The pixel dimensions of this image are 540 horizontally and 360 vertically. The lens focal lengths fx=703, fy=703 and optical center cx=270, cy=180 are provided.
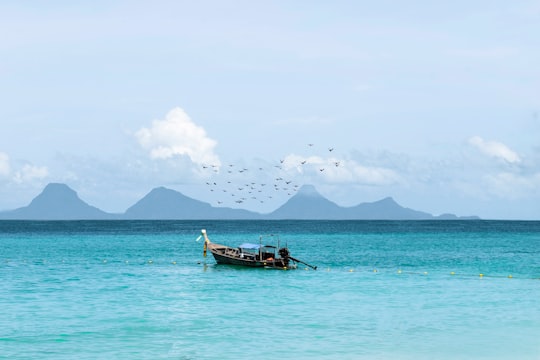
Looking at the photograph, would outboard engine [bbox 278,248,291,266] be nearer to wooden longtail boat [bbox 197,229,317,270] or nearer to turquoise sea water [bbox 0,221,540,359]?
wooden longtail boat [bbox 197,229,317,270]

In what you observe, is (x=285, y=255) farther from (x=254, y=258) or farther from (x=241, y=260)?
(x=241, y=260)

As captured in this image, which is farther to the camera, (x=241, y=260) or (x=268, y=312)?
(x=241, y=260)

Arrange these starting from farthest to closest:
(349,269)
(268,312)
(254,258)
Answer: (349,269), (254,258), (268,312)

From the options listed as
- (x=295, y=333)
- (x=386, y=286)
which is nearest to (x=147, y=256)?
(x=386, y=286)

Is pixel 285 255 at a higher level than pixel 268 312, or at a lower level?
higher

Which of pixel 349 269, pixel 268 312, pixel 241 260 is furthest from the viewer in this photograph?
pixel 349 269

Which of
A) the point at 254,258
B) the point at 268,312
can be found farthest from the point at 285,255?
the point at 268,312

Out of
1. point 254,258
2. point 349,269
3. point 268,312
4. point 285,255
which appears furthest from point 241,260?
point 268,312

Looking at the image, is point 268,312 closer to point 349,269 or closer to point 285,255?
point 285,255

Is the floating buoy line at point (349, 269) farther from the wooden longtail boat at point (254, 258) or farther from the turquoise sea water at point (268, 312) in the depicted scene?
the wooden longtail boat at point (254, 258)

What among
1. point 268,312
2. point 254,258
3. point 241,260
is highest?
point 254,258

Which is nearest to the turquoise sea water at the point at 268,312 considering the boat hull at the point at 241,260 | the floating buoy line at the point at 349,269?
the floating buoy line at the point at 349,269

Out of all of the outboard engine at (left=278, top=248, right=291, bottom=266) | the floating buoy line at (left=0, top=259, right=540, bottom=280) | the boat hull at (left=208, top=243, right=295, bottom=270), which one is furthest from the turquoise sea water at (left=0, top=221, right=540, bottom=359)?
the outboard engine at (left=278, top=248, right=291, bottom=266)

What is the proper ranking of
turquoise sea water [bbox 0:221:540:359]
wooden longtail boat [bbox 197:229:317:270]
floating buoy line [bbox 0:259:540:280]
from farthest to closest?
wooden longtail boat [bbox 197:229:317:270] → floating buoy line [bbox 0:259:540:280] → turquoise sea water [bbox 0:221:540:359]
